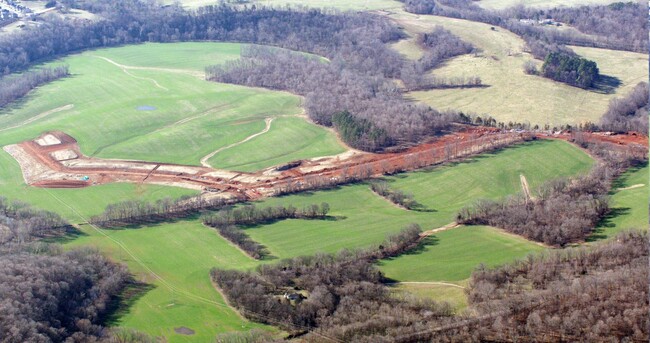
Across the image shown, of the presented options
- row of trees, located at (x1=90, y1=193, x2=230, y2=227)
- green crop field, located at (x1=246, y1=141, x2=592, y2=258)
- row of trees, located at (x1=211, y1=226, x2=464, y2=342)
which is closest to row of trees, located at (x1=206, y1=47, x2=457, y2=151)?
green crop field, located at (x1=246, y1=141, x2=592, y2=258)

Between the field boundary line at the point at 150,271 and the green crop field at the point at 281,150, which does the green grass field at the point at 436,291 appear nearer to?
the field boundary line at the point at 150,271

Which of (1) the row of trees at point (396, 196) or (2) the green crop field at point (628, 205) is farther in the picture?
(1) the row of trees at point (396, 196)

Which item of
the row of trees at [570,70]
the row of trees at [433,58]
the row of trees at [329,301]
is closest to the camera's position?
the row of trees at [329,301]

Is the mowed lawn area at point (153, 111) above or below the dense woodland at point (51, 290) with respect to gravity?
above

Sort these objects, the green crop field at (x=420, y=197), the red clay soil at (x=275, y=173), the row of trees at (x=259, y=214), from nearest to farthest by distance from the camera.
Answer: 1. the green crop field at (x=420, y=197)
2. the row of trees at (x=259, y=214)
3. the red clay soil at (x=275, y=173)

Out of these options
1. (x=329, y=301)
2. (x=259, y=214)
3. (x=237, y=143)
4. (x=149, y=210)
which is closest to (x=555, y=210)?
(x=329, y=301)

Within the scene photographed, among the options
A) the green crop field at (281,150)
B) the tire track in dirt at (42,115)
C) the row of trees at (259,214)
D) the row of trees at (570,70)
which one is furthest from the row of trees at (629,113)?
the tire track in dirt at (42,115)

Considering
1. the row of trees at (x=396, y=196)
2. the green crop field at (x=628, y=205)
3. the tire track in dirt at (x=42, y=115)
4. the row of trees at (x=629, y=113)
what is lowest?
the row of trees at (x=396, y=196)

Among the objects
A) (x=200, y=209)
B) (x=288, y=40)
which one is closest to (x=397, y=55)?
(x=288, y=40)

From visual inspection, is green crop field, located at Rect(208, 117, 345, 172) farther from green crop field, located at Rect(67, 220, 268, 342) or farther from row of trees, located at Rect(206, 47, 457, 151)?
green crop field, located at Rect(67, 220, 268, 342)
